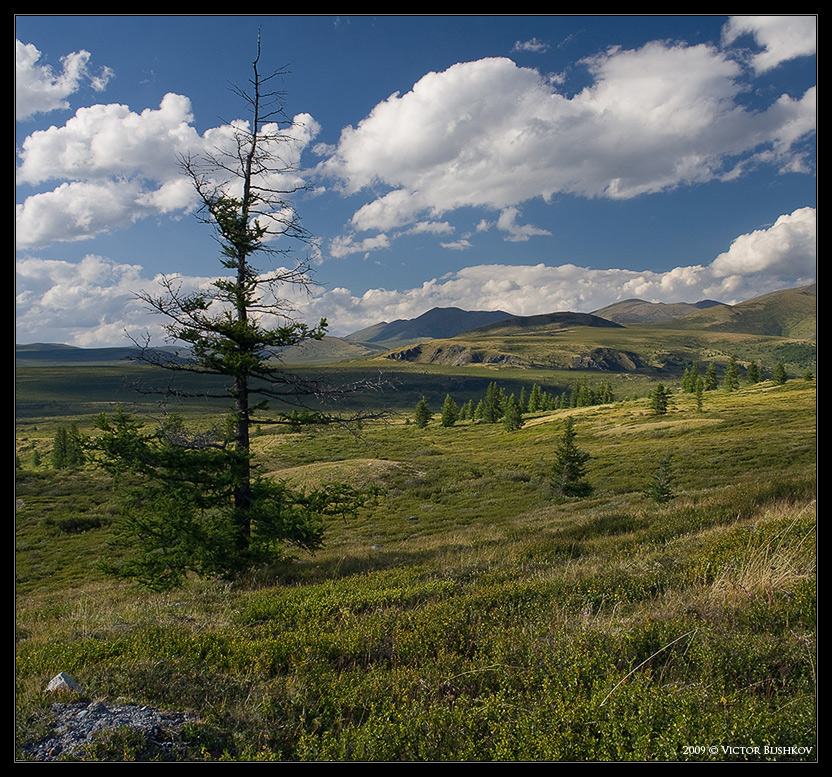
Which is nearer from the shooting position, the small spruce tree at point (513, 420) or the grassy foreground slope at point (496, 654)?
the grassy foreground slope at point (496, 654)

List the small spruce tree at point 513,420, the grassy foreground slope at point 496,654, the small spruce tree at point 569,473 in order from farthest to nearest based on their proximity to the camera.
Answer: the small spruce tree at point 513,420
the small spruce tree at point 569,473
the grassy foreground slope at point 496,654

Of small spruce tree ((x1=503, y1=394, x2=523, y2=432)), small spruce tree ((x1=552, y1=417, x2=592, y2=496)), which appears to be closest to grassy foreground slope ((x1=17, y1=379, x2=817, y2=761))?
small spruce tree ((x1=552, y1=417, x2=592, y2=496))

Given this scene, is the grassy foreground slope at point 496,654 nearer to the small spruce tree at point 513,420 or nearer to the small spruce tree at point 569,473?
the small spruce tree at point 569,473

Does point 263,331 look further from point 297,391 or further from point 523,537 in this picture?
point 523,537

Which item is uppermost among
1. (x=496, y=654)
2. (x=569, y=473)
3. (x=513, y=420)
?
(x=496, y=654)

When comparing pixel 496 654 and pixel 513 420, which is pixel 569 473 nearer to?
pixel 496 654

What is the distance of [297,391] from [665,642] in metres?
9.74

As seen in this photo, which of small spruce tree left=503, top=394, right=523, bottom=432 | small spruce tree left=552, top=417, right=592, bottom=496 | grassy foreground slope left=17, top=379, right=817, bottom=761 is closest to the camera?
grassy foreground slope left=17, top=379, right=817, bottom=761

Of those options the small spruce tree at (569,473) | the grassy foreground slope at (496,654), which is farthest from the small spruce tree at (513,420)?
the grassy foreground slope at (496,654)

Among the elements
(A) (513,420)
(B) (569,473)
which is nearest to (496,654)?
(B) (569,473)

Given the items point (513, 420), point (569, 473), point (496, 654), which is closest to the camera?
point (496, 654)

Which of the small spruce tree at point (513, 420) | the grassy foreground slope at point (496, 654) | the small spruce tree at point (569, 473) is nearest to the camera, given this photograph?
the grassy foreground slope at point (496, 654)

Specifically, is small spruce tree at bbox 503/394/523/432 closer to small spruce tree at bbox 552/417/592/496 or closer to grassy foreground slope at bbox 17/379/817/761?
small spruce tree at bbox 552/417/592/496

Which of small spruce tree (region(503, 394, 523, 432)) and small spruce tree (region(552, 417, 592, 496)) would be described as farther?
small spruce tree (region(503, 394, 523, 432))
